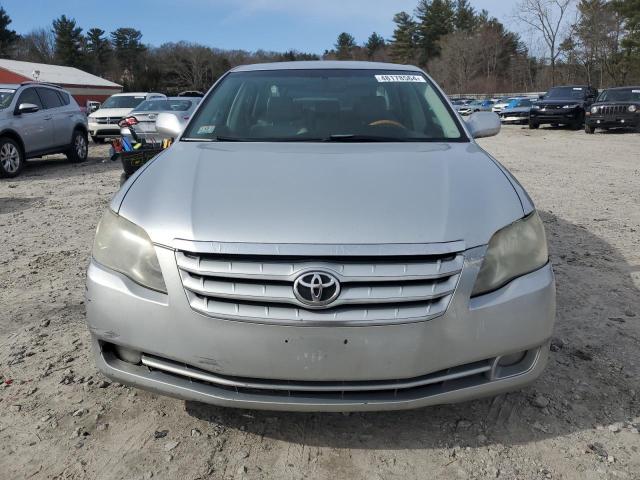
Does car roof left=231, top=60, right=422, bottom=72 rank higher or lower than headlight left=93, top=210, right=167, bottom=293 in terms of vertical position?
higher

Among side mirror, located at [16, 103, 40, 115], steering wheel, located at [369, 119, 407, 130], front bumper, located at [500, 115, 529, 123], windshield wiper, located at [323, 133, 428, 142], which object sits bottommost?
front bumper, located at [500, 115, 529, 123]

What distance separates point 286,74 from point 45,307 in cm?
227

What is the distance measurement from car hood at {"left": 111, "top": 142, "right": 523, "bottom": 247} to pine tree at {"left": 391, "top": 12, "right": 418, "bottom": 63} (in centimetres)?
9207

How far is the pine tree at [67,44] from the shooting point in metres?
82.8

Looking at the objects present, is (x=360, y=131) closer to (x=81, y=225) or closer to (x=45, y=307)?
(x=45, y=307)

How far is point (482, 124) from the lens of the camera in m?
3.58

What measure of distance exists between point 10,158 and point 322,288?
10.1m

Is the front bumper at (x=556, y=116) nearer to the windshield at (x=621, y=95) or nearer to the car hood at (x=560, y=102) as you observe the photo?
the car hood at (x=560, y=102)

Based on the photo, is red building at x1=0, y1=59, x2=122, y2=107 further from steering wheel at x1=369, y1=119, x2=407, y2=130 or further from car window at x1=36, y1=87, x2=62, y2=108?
steering wheel at x1=369, y1=119, x2=407, y2=130

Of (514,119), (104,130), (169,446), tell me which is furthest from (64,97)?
(514,119)

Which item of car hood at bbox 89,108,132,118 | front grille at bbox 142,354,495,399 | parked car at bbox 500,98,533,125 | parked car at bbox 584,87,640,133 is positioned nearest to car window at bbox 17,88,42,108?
car hood at bbox 89,108,132,118

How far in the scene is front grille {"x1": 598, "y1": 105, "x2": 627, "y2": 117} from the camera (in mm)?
18259

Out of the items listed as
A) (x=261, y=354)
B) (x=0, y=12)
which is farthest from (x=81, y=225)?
(x=0, y=12)

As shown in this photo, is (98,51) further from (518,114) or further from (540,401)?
(540,401)
